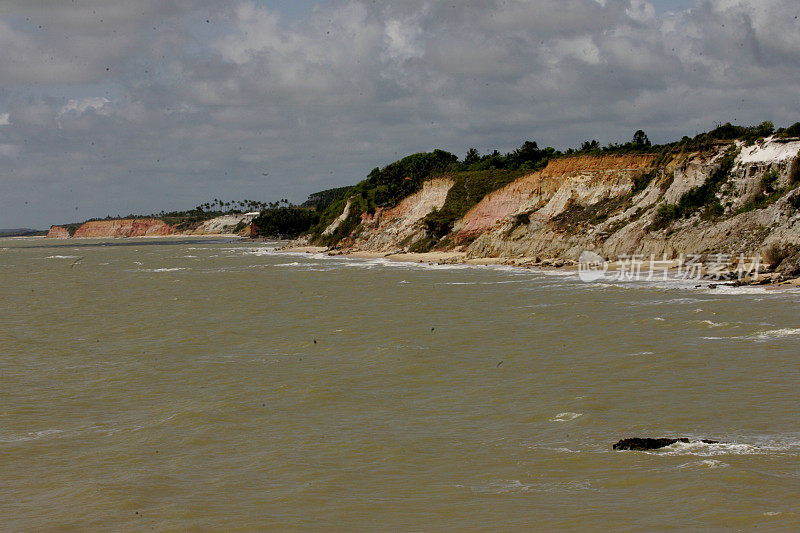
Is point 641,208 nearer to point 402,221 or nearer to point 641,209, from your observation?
point 641,209

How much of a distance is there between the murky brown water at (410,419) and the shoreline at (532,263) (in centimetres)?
597

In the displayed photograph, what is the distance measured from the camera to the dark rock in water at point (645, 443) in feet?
38.8

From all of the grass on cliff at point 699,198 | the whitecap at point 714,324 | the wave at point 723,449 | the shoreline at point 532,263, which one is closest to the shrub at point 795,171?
the grass on cliff at point 699,198

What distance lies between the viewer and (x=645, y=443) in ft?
39.1

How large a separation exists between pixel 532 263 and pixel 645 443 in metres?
44.5

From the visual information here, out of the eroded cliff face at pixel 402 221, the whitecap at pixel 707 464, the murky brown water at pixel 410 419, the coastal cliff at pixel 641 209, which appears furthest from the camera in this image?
the eroded cliff face at pixel 402 221

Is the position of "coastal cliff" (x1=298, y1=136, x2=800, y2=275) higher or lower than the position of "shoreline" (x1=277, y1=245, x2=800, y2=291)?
higher

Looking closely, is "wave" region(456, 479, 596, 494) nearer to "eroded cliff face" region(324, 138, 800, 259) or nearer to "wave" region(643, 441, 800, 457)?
"wave" region(643, 441, 800, 457)

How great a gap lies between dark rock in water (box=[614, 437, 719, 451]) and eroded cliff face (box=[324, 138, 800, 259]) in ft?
97.1

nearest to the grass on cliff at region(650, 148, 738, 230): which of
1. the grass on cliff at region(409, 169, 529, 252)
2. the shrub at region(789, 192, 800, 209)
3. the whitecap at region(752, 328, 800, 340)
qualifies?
the shrub at region(789, 192, 800, 209)

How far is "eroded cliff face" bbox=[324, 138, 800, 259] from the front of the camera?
43291mm

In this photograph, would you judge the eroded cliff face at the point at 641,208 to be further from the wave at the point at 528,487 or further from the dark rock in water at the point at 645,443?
the wave at the point at 528,487

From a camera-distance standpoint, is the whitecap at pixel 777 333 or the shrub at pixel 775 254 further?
the shrub at pixel 775 254

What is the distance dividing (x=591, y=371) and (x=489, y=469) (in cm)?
735
